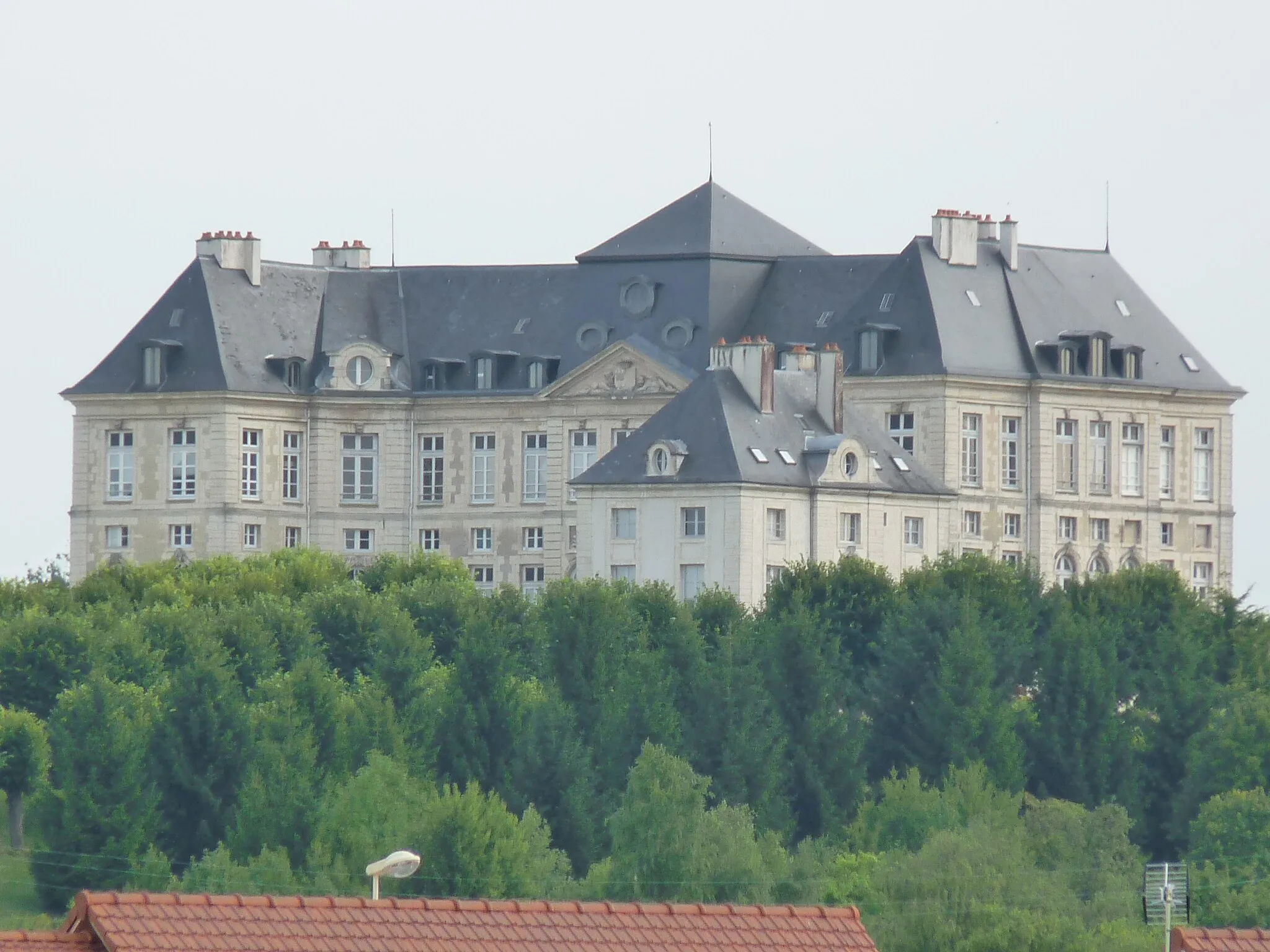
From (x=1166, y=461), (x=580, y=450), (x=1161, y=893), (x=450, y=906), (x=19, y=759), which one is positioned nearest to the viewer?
(x=450, y=906)

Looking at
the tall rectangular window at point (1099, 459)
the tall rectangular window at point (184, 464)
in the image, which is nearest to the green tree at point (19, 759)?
Result: the tall rectangular window at point (184, 464)

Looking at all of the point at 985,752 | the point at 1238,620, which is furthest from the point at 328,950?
the point at 1238,620

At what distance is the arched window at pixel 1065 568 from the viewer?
417 feet

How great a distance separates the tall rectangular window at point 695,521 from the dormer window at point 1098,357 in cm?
1349

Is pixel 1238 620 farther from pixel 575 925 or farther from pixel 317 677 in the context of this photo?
pixel 575 925

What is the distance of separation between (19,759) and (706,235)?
33.1 meters

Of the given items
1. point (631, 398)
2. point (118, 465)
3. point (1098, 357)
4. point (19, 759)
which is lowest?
point (19, 759)

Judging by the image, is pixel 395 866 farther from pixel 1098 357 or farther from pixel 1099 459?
pixel 1098 357

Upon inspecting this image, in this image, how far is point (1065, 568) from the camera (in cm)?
12750

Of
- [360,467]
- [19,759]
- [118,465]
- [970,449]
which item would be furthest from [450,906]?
[360,467]

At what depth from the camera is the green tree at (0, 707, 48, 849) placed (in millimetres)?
104375

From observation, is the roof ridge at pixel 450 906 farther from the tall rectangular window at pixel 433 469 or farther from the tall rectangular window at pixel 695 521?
the tall rectangular window at pixel 433 469

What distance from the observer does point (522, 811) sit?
344 ft

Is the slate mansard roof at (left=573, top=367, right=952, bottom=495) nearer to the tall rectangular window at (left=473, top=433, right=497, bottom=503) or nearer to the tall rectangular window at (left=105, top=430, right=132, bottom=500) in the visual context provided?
the tall rectangular window at (left=473, top=433, right=497, bottom=503)
